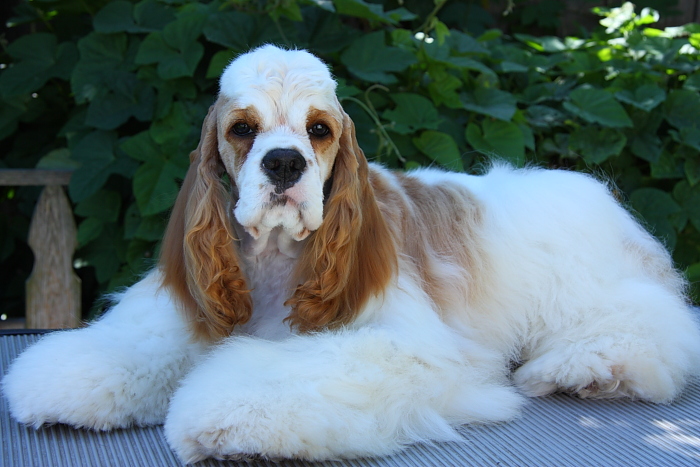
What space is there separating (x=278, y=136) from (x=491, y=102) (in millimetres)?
1788

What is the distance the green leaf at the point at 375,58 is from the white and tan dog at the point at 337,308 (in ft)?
3.02

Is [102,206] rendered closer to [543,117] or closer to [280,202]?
[280,202]

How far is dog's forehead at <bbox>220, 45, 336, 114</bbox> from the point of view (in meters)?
1.74

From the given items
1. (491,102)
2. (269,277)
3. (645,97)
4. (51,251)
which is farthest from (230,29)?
(645,97)

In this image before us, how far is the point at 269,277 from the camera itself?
1.96 meters

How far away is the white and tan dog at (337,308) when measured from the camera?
1579mm

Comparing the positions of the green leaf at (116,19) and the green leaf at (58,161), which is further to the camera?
the green leaf at (58,161)

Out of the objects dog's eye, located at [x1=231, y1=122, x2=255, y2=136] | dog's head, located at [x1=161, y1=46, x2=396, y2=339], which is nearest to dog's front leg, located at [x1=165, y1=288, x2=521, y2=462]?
dog's head, located at [x1=161, y1=46, x2=396, y2=339]

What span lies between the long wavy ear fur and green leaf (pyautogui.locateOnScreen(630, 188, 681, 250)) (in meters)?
2.23

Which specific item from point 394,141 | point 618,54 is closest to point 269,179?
point 394,141

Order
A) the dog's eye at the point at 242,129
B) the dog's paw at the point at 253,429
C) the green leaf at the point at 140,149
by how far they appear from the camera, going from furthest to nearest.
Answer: the green leaf at the point at 140,149
the dog's eye at the point at 242,129
the dog's paw at the point at 253,429

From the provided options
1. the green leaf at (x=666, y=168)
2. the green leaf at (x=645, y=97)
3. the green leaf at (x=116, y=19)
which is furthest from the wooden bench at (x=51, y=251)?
the green leaf at (x=666, y=168)

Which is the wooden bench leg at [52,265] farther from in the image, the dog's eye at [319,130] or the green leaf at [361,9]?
the dog's eye at [319,130]

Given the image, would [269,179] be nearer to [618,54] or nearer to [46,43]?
[46,43]
